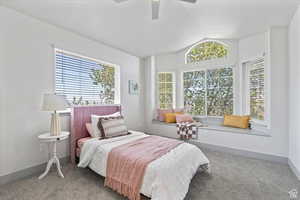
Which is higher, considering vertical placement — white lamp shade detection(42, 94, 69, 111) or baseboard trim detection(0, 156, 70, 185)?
white lamp shade detection(42, 94, 69, 111)

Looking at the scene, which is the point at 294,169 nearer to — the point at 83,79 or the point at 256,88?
the point at 256,88

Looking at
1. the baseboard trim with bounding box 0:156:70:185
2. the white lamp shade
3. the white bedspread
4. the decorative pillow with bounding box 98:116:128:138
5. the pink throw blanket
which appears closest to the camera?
the white bedspread

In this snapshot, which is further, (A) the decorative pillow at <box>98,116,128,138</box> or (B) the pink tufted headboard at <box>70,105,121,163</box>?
(B) the pink tufted headboard at <box>70,105,121,163</box>

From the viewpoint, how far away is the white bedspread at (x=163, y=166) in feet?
4.92

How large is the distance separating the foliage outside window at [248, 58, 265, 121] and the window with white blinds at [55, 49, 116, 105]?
3.48 metres

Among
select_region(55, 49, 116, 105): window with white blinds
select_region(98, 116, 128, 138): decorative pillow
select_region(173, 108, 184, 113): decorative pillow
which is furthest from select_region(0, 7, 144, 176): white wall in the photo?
select_region(173, 108, 184, 113): decorative pillow

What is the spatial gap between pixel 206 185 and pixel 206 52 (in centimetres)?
357

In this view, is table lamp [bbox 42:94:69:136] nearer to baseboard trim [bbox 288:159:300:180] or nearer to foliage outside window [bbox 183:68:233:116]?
foliage outside window [bbox 183:68:233:116]

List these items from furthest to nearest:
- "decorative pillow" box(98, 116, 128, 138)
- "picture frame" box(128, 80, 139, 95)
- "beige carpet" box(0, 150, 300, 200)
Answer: "picture frame" box(128, 80, 139, 95)
"decorative pillow" box(98, 116, 128, 138)
"beige carpet" box(0, 150, 300, 200)

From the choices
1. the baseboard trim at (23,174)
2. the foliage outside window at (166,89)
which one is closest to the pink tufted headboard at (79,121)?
the baseboard trim at (23,174)

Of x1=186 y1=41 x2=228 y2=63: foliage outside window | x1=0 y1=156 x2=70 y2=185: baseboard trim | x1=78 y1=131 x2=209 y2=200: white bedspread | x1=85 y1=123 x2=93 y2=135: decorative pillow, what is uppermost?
x1=186 y1=41 x2=228 y2=63: foliage outside window

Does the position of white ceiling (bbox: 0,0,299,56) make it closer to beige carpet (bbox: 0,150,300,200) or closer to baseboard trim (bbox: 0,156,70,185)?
baseboard trim (bbox: 0,156,70,185)

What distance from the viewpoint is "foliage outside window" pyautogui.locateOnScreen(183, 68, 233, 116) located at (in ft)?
13.3

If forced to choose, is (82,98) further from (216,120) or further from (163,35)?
(216,120)
